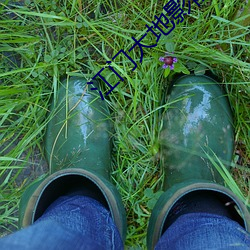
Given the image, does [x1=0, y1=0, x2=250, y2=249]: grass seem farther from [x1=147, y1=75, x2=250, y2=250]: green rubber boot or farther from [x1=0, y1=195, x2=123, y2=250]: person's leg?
[x1=0, y1=195, x2=123, y2=250]: person's leg

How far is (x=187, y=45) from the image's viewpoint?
52.4 inches

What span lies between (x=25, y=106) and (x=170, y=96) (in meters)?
0.47

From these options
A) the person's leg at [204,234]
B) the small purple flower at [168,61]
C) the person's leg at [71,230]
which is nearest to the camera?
the person's leg at [71,230]

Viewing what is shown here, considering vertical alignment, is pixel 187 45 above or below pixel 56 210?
above

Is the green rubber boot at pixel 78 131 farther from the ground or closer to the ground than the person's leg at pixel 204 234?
closer to the ground

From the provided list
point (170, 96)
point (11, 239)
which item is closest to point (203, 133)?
point (170, 96)

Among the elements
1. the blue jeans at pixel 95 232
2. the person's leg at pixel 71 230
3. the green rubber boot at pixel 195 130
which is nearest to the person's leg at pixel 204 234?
the blue jeans at pixel 95 232

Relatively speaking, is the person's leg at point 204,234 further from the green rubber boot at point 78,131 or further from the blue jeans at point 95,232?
the green rubber boot at point 78,131

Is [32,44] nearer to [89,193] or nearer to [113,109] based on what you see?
[113,109]

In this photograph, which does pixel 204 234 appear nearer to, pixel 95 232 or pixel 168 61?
pixel 95 232

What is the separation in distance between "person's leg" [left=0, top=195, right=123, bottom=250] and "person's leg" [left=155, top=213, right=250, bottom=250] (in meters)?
0.13

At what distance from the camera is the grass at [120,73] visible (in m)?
1.33

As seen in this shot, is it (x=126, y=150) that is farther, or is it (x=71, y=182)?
(x=126, y=150)

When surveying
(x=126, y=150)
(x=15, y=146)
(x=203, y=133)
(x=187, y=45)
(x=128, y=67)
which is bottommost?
(x=15, y=146)
